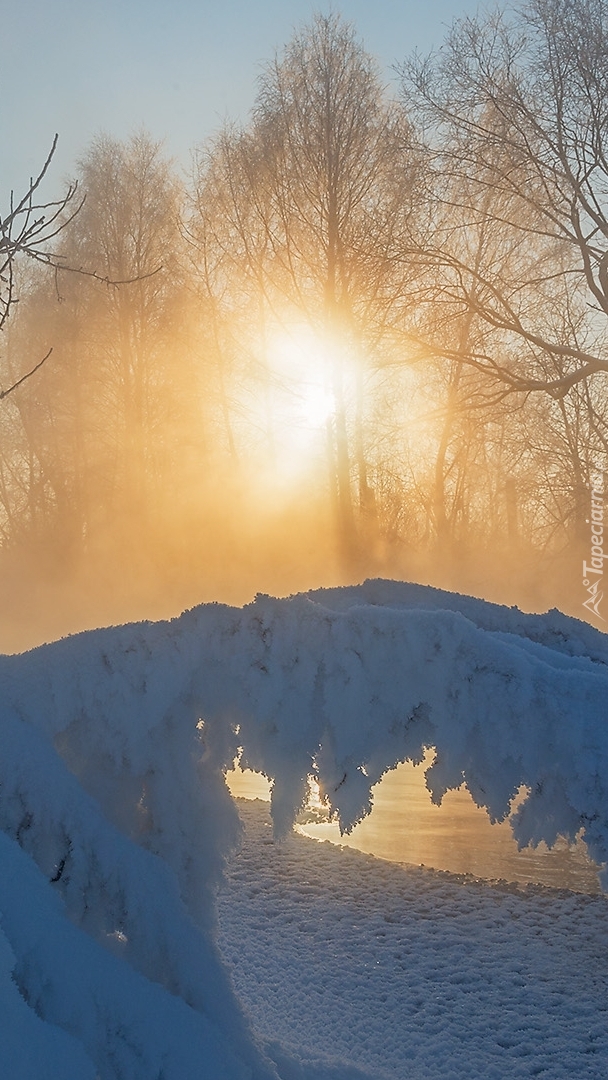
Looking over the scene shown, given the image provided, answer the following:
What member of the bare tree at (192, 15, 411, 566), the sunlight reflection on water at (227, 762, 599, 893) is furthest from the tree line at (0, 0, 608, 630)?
the sunlight reflection on water at (227, 762, 599, 893)

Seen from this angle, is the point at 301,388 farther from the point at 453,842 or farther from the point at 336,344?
the point at 453,842

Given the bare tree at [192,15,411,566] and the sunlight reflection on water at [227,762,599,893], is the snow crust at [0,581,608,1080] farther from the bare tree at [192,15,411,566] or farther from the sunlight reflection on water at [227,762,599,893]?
the bare tree at [192,15,411,566]

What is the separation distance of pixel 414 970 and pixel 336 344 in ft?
42.1

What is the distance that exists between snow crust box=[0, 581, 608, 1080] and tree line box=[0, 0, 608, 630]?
923 centimetres

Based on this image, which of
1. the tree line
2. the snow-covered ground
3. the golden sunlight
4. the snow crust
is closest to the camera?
the snow crust

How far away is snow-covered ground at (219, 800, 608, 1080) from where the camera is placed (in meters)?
3.35

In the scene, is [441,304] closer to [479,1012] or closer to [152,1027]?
[479,1012]

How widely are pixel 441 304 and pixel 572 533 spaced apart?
17.6ft

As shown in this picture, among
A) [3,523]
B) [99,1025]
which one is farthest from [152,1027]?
[3,523]

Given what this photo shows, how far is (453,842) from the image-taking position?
635 cm

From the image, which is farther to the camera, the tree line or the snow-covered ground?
the tree line

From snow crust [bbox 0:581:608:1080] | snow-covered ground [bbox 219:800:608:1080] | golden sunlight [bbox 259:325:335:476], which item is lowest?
snow-covered ground [bbox 219:800:608:1080]

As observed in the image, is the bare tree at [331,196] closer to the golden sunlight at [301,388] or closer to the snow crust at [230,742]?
the golden sunlight at [301,388]

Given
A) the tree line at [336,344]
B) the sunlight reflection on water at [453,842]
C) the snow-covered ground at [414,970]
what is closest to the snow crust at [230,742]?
the snow-covered ground at [414,970]
